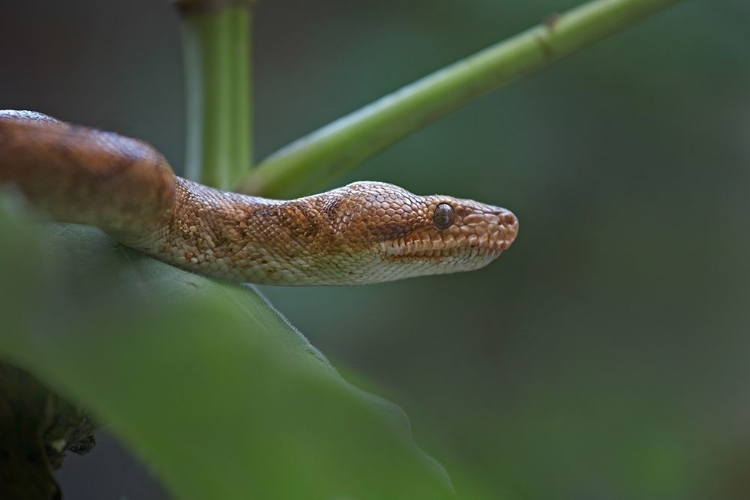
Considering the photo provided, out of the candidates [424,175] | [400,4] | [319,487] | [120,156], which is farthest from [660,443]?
[319,487]

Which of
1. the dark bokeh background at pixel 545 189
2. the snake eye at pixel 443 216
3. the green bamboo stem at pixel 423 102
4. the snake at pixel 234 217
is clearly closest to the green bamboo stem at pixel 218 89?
the green bamboo stem at pixel 423 102

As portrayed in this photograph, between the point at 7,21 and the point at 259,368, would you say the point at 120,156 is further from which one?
the point at 7,21

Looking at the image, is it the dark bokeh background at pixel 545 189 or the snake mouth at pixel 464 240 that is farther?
the dark bokeh background at pixel 545 189

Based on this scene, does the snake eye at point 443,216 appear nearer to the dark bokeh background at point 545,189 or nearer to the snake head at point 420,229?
the snake head at point 420,229

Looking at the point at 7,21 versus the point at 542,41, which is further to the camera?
the point at 7,21

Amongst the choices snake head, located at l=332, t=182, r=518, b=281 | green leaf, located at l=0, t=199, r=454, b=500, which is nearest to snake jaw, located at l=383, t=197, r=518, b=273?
snake head, located at l=332, t=182, r=518, b=281

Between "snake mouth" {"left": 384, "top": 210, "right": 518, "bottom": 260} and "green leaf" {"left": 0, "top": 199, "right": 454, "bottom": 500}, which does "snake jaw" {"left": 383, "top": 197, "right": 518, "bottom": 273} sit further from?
"green leaf" {"left": 0, "top": 199, "right": 454, "bottom": 500}

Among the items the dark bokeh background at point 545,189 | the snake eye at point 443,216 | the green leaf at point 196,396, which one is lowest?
the dark bokeh background at point 545,189
